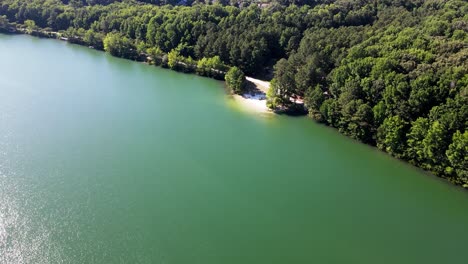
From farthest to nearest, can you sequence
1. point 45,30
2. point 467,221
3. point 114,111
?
point 45,30 → point 114,111 → point 467,221

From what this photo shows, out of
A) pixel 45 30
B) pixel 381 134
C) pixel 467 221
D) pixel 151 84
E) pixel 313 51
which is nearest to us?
pixel 467 221

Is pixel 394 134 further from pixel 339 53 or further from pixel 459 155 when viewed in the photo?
pixel 339 53

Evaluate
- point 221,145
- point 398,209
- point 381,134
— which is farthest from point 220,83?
point 398,209

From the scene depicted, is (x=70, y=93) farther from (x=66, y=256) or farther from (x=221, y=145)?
(x=66, y=256)

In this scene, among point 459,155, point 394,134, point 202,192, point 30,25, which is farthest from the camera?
point 30,25

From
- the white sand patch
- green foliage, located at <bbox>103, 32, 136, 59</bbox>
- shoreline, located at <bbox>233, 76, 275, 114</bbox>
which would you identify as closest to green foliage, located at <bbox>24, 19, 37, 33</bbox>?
green foliage, located at <bbox>103, 32, 136, 59</bbox>

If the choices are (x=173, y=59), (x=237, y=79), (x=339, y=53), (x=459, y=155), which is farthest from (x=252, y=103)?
(x=459, y=155)

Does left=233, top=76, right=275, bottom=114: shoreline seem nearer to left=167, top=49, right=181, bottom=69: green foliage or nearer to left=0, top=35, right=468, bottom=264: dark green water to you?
left=0, top=35, right=468, bottom=264: dark green water
